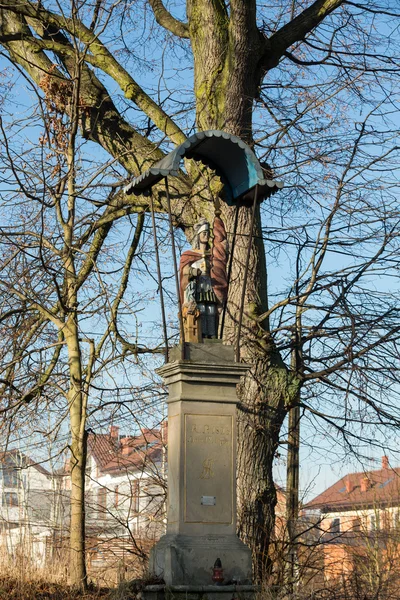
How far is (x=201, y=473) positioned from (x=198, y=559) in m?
0.82

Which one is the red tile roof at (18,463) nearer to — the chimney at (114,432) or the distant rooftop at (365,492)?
the chimney at (114,432)

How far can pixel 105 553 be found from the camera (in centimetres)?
1238

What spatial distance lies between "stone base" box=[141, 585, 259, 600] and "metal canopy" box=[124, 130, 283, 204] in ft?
13.7

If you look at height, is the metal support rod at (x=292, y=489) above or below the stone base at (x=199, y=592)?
above

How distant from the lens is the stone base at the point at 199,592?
26.1ft

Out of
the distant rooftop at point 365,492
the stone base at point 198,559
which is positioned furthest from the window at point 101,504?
the stone base at point 198,559

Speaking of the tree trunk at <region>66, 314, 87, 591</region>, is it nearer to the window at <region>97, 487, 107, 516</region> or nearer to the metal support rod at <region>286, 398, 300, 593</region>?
the window at <region>97, 487, 107, 516</region>

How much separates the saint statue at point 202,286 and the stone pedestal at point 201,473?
0.38 metres

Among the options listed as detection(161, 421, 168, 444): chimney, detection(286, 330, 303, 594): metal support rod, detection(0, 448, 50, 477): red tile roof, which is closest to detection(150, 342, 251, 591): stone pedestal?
detection(286, 330, 303, 594): metal support rod

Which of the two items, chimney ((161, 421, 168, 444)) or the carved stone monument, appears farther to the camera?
chimney ((161, 421, 168, 444))

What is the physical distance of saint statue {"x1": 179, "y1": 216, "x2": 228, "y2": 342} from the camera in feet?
29.9

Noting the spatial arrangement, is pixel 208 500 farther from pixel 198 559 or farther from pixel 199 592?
pixel 199 592

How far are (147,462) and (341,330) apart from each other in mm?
3971

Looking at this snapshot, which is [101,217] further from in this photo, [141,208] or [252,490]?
[252,490]
